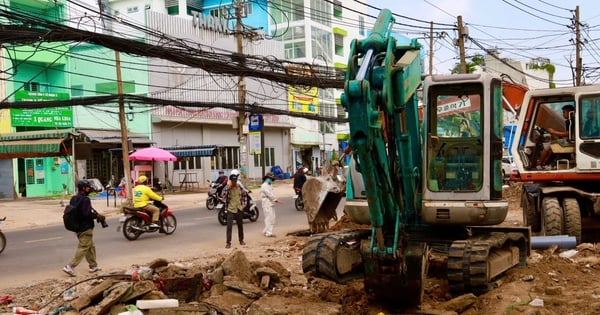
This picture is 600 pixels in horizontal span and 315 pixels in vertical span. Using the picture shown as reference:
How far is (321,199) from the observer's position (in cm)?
1363

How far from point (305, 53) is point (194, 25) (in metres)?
15.7

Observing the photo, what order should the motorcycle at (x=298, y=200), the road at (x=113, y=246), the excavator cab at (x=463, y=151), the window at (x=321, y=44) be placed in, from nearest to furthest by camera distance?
the excavator cab at (x=463, y=151) → the road at (x=113, y=246) → the motorcycle at (x=298, y=200) → the window at (x=321, y=44)

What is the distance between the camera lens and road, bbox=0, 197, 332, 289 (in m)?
11.7

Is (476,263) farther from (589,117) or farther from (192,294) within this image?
(589,117)

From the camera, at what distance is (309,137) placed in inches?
2141

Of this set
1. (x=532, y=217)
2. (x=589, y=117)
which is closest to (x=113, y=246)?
(x=532, y=217)

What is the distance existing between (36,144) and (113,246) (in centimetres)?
1442

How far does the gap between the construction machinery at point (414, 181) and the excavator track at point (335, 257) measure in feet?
0.04

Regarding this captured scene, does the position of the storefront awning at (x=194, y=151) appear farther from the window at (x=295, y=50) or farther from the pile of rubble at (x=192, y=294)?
the pile of rubble at (x=192, y=294)

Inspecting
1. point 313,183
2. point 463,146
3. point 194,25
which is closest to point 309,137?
point 194,25

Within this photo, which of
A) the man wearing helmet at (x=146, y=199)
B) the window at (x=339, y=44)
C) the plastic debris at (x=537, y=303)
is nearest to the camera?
the plastic debris at (x=537, y=303)

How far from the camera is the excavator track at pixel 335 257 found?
696cm

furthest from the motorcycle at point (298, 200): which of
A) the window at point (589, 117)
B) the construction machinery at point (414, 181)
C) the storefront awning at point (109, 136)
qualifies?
the construction machinery at point (414, 181)

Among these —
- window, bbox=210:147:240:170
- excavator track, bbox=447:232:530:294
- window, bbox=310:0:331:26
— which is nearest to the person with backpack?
excavator track, bbox=447:232:530:294
